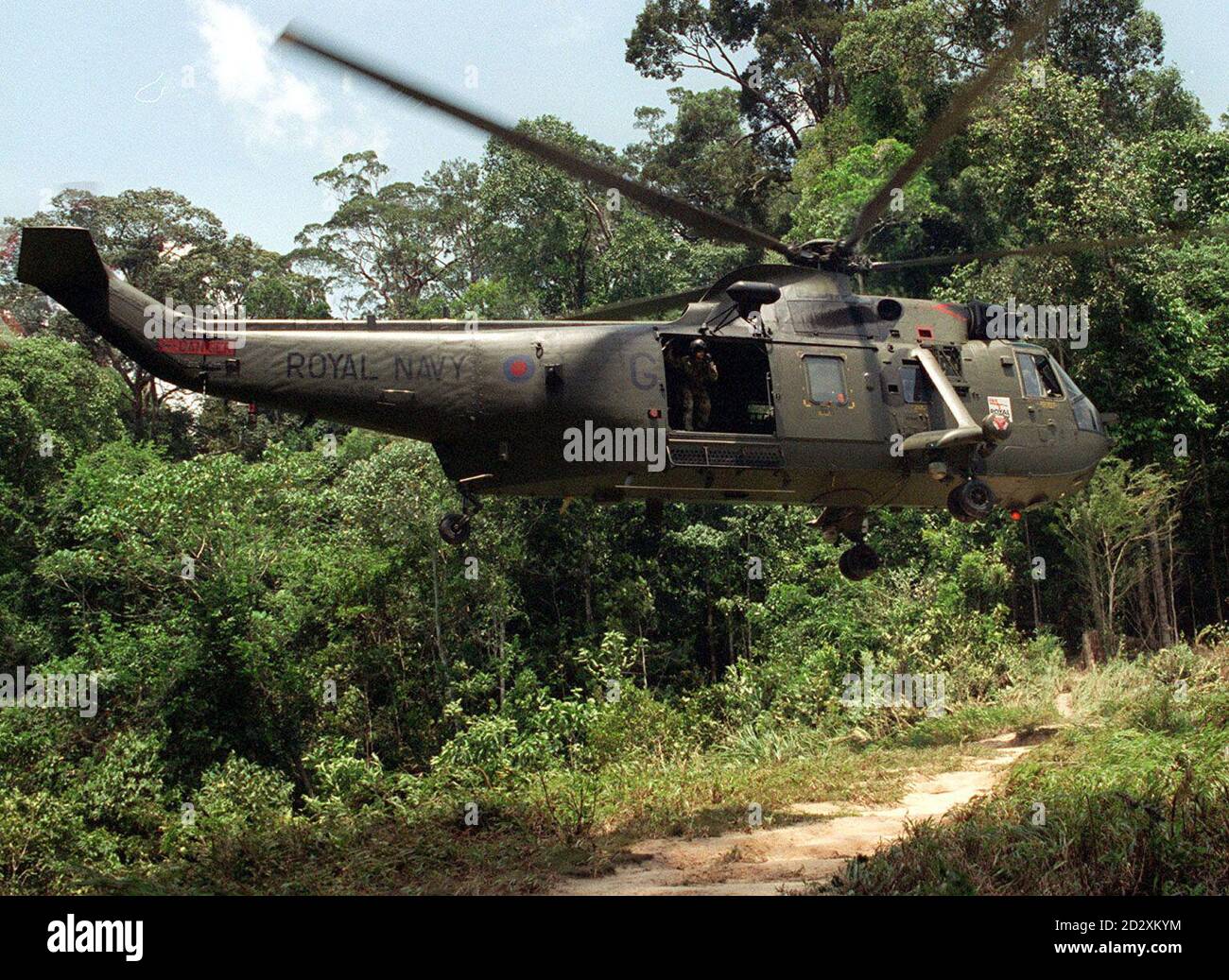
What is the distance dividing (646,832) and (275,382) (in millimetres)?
5143

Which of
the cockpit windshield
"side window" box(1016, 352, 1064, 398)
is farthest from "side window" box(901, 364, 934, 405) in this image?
the cockpit windshield

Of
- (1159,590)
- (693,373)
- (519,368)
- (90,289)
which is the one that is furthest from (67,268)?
(1159,590)

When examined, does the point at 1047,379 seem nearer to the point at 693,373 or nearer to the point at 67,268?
the point at 693,373

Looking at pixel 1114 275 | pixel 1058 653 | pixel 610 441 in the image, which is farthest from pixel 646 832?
pixel 1114 275

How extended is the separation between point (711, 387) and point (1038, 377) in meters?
3.33

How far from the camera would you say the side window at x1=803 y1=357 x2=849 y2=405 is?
9984mm

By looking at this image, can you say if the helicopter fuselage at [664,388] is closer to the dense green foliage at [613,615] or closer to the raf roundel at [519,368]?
the raf roundel at [519,368]

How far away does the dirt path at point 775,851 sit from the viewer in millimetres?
8555

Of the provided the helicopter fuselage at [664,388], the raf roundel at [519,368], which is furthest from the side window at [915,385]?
the raf roundel at [519,368]

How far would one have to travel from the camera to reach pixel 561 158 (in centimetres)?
820

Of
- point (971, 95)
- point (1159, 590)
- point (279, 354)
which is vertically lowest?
point (1159, 590)

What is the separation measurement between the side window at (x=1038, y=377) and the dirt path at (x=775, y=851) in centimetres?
380
